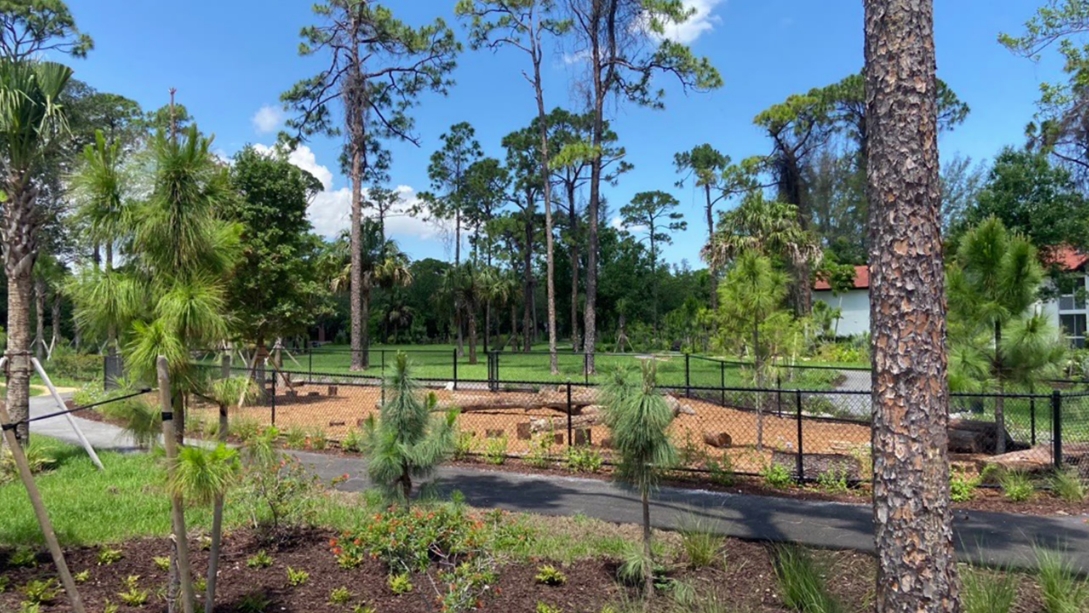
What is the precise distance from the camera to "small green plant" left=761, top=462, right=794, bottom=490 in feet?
26.0

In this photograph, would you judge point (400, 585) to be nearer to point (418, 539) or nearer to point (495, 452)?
point (418, 539)

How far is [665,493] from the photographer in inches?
298

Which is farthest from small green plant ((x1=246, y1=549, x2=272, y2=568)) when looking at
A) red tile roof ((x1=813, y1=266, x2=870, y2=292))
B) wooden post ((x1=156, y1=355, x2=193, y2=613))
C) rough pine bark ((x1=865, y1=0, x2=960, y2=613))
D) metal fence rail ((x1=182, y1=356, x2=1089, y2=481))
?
red tile roof ((x1=813, y1=266, x2=870, y2=292))

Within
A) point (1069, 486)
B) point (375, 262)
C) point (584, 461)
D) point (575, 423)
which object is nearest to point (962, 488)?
point (1069, 486)

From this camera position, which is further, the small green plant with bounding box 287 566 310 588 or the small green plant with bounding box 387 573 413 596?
the small green plant with bounding box 287 566 310 588

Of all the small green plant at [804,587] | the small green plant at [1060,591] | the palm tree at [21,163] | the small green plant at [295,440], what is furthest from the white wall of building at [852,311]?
the palm tree at [21,163]

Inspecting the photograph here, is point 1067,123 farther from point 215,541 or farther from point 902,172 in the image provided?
point 215,541

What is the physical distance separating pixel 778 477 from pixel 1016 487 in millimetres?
2380

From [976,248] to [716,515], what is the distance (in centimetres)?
553

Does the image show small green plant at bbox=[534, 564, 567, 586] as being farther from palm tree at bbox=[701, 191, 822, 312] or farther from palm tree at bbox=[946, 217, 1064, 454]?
palm tree at bbox=[701, 191, 822, 312]

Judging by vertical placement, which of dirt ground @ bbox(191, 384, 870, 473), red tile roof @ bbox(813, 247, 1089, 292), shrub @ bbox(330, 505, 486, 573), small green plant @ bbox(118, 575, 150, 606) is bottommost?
dirt ground @ bbox(191, 384, 870, 473)

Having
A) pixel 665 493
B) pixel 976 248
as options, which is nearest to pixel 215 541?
pixel 665 493

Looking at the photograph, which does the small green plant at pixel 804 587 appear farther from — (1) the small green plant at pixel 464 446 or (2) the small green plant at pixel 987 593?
(1) the small green plant at pixel 464 446

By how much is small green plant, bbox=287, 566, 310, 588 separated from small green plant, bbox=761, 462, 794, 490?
5.39m
